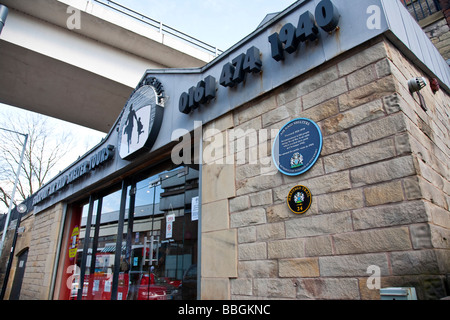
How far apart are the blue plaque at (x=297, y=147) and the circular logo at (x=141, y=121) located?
2.58 meters

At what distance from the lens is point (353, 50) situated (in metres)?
2.96

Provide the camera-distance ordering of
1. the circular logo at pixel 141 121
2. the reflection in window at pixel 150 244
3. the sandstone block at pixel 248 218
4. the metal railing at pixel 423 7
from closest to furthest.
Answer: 1. the sandstone block at pixel 248 218
2. the reflection in window at pixel 150 244
3. the circular logo at pixel 141 121
4. the metal railing at pixel 423 7

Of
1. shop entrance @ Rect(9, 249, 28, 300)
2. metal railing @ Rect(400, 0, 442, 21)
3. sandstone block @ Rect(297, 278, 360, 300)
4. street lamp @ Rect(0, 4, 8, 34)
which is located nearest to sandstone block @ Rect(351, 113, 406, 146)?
sandstone block @ Rect(297, 278, 360, 300)

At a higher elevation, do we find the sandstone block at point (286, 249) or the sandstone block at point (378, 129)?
the sandstone block at point (378, 129)

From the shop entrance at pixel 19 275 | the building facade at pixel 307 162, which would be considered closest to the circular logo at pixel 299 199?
the building facade at pixel 307 162

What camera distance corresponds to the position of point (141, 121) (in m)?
5.66

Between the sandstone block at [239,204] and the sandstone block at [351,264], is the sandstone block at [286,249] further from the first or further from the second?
the sandstone block at [239,204]

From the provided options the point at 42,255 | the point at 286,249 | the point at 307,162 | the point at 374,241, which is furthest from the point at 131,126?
the point at 42,255

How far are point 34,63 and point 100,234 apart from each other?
515 cm

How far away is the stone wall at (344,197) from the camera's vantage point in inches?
93.4

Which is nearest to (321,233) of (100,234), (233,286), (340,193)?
(340,193)

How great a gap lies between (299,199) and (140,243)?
12.6ft

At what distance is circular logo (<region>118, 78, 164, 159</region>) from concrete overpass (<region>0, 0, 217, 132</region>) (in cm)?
381
